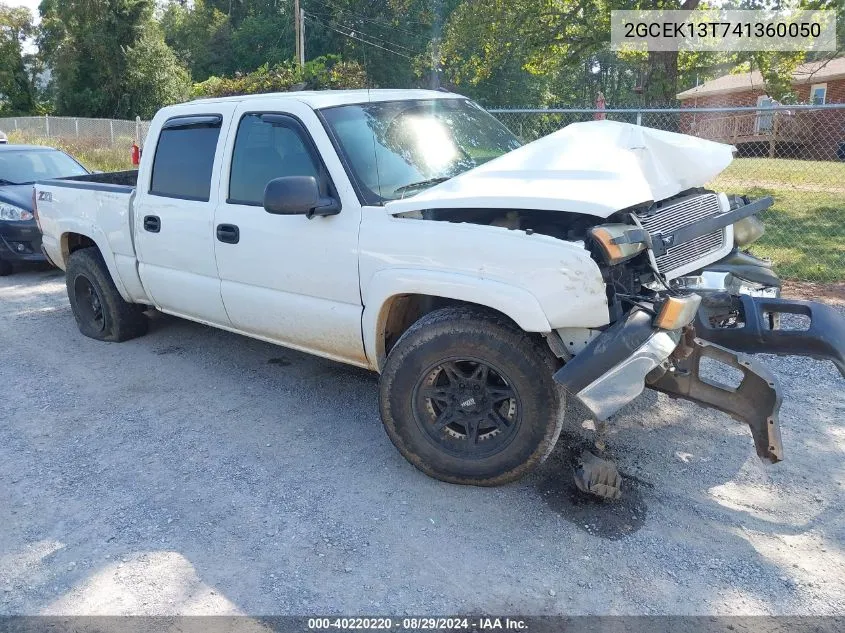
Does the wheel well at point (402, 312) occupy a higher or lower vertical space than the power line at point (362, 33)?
lower

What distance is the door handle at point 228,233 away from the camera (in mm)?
4555

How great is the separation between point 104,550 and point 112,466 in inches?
34.5

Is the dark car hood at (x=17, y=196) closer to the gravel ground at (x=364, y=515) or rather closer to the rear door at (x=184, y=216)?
the rear door at (x=184, y=216)

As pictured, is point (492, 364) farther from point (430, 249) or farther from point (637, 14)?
point (637, 14)

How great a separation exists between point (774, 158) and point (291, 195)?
53.2 ft

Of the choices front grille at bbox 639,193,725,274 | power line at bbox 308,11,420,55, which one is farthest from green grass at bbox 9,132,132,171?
power line at bbox 308,11,420,55

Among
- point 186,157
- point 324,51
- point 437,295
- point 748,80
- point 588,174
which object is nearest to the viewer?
point 588,174

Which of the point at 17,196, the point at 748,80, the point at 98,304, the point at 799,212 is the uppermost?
the point at 748,80

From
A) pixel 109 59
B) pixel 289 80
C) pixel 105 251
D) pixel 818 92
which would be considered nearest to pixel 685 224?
pixel 105 251

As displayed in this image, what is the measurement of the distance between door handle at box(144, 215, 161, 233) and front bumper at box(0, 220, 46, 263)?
4.24 meters

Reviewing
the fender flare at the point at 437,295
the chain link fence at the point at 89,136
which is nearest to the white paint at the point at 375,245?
the fender flare at the point at 437,295

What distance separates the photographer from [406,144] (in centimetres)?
432

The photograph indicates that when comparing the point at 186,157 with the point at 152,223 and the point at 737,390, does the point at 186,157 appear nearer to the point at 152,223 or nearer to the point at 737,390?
the point at 152,223

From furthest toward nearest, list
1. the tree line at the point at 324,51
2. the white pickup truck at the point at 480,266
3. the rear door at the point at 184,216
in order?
1. the tree line at the point at 324,51
2. the rear door at the point at 184,216
3. the white pickup truck at the point at 480,266
